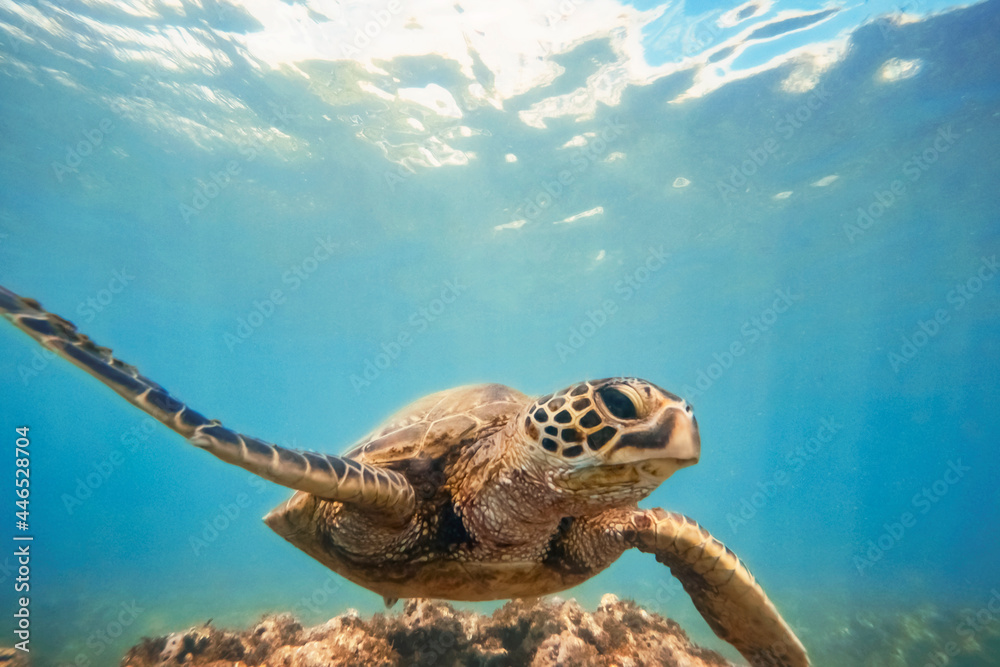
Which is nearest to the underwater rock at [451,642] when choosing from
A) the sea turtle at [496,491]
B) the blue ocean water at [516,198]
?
the sea turtle at [496,491]

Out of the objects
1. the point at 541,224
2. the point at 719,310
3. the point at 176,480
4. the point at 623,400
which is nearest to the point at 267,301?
the point at 541,224

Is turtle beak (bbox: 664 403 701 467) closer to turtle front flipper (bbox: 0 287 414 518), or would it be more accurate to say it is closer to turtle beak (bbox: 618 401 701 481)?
turtle beak (bbox: 618 401 701 481)

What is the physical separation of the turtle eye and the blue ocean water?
8345 mm

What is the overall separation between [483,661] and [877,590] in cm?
2179

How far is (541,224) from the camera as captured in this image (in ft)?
73.7

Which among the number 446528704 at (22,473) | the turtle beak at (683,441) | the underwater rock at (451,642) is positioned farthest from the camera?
the number 446528704 at (22,473)

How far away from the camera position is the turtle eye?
225 centimetres

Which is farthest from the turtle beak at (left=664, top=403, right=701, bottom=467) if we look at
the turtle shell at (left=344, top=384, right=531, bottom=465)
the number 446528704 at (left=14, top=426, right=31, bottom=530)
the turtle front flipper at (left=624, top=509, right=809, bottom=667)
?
the number 446528704 at (left=14, top=426, right=31, bottom=530)

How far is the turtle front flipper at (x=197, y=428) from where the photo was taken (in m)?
1.83

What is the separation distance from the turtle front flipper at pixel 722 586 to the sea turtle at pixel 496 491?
1 cm

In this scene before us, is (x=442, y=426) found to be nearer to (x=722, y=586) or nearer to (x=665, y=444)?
(x=665, y=444)

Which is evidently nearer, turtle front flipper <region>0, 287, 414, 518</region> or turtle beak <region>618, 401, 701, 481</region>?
turtle front flipper <region>0, 287, 414, 518</region>

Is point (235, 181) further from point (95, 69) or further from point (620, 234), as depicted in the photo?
point (620, 234)

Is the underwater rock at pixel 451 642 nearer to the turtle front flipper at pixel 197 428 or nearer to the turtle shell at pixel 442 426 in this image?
the turtle shell at pixel 442 426
